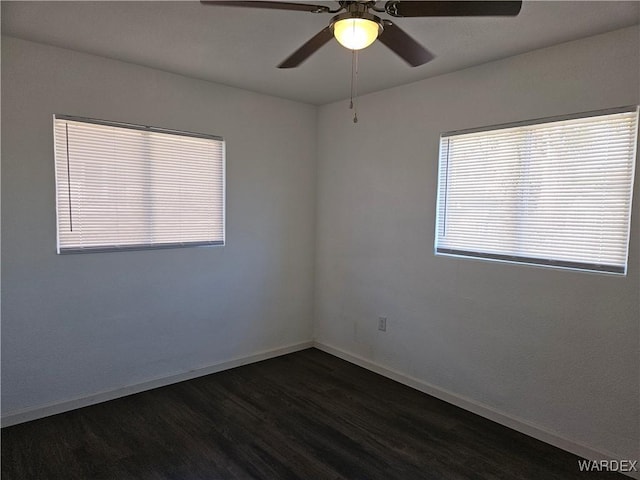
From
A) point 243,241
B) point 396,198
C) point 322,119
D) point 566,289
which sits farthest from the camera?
point 322,119

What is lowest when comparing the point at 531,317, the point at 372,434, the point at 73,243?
the point at 372,434

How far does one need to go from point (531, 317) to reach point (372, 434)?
131 cm

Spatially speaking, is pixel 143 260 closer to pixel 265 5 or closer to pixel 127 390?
pixel 127 390

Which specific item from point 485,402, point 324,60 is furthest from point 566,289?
point 324,60

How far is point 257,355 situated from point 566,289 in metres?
2.66

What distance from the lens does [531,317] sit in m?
2.67

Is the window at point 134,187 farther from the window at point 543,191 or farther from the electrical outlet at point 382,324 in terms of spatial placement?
the window at point 543,191

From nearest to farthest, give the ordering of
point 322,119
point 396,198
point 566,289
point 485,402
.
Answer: point 566,289 < point 485,402 < point 396,198 < point 322,119

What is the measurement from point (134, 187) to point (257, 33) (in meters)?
1.50

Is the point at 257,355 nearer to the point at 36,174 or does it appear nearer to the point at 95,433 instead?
the point at 95,433

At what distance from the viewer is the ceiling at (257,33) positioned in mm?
2102

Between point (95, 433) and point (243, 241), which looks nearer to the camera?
point (95, 433)

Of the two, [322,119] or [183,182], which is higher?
[322,119]

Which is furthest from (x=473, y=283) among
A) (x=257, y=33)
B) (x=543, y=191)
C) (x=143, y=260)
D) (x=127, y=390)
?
(x=127, y=390)
